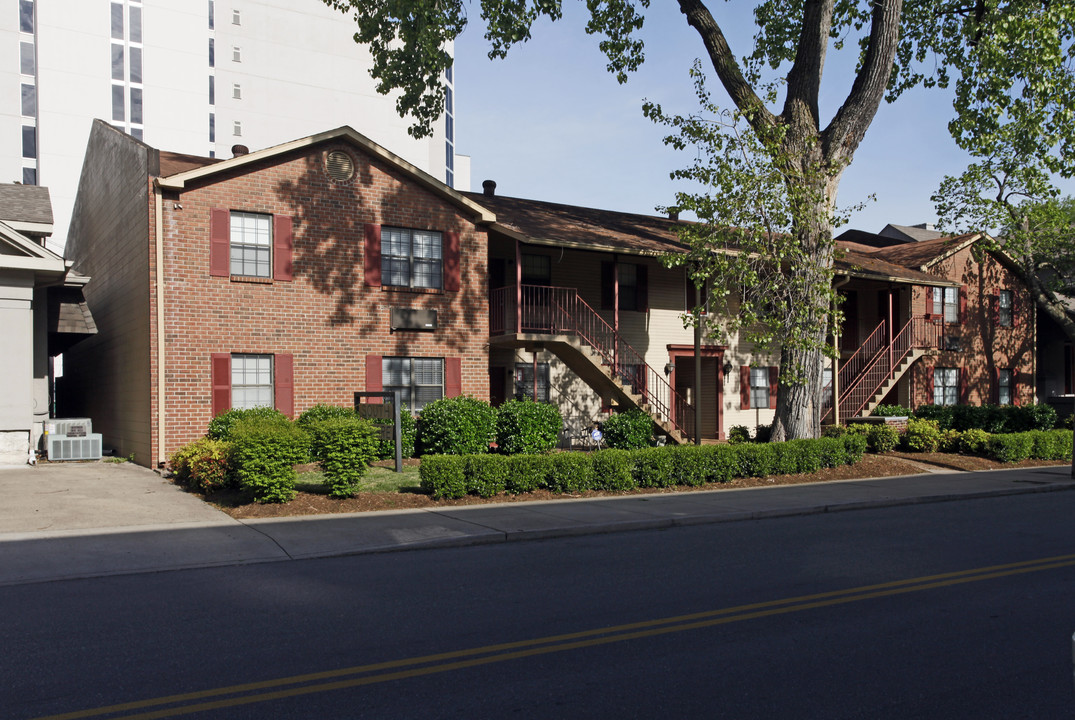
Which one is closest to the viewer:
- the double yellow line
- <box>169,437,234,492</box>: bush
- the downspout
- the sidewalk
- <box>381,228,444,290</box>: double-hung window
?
the double yellow line

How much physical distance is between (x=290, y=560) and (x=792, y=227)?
12953 millimetres

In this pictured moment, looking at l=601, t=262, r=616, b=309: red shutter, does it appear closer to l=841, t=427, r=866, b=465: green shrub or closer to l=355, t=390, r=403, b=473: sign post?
l=841, t=427, r=866, b=465: green shrub

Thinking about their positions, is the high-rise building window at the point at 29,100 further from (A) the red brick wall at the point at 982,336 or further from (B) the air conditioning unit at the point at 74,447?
(A) the red brick wall at the point at 982,336

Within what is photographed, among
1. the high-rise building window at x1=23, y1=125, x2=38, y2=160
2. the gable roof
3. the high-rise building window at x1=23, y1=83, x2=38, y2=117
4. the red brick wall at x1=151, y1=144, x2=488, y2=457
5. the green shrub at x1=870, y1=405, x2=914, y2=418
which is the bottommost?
the green shrub at x1=870, y1=405, x2=914, y2=418

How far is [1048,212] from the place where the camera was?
26203 millimetres

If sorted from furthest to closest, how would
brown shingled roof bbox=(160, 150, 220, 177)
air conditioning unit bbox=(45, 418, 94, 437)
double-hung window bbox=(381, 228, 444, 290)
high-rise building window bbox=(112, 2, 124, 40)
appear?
high-rise building window bbox=(112, 2, 124, 40) → double-hung window bbox=(381, 228, 444, 290) → air conditioning unit bbox=(45, 418, 94, 437) → brown shingled roof bbox=(160, 150, 220, 177)

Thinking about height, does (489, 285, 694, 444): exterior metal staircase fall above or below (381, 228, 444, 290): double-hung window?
below

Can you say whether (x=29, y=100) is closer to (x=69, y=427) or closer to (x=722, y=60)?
(x=69, y=427)

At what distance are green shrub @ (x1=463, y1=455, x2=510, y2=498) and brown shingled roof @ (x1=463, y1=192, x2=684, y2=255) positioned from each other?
23.8 ft

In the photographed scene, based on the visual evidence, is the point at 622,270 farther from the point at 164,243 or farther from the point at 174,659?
the point at 174,659

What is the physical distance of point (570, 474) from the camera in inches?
573

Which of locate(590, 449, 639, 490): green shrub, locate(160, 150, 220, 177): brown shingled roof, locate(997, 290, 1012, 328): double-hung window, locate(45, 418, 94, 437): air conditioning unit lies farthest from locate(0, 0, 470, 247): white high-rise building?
locate(590, 449, 639, 490): green shrub

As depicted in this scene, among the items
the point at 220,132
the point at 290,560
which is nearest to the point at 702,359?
the point at 290,560

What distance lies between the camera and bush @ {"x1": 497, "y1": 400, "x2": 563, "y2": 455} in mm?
18016
